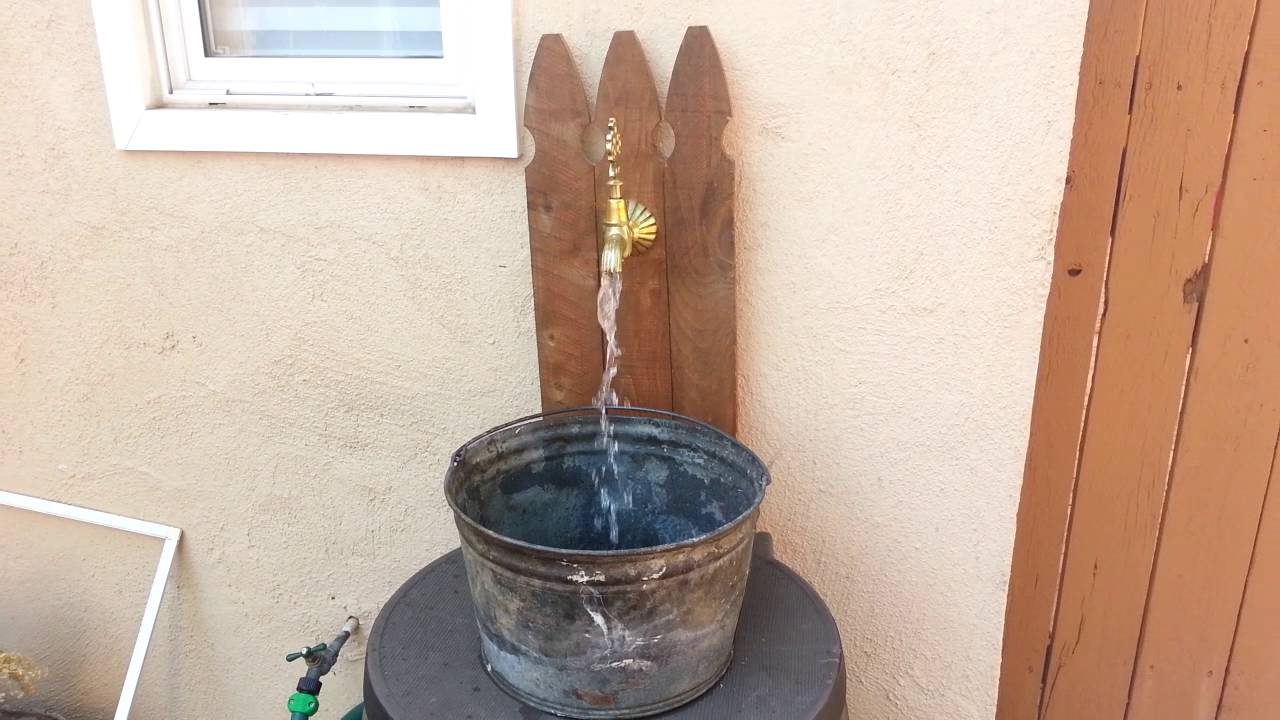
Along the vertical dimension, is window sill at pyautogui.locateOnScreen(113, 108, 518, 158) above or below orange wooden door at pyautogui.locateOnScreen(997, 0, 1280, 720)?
above

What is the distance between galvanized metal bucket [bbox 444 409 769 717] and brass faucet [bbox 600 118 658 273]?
26 centimetres

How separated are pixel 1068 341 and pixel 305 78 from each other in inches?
59.5

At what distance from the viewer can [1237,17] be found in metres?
1.41

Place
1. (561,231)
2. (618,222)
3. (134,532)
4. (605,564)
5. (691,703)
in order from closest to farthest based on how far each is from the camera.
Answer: (605,564) → (691,703) → (618,222) → (561,231) → (134,532)

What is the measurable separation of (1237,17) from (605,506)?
1.28 meters

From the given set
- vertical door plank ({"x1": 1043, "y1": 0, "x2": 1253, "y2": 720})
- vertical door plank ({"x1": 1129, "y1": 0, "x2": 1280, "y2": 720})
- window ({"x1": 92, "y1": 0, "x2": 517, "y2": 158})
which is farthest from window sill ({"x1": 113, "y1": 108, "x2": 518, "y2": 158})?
vertical door plank ({"x1": 1129, "y1": 0, "x2": 1280, "y2": 720})

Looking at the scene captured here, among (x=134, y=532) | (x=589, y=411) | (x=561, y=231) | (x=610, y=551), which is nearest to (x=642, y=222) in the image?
(x=561, y=231)

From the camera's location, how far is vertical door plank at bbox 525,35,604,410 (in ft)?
4.93

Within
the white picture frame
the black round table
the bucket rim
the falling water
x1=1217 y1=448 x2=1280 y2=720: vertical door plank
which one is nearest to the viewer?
the bucket rim

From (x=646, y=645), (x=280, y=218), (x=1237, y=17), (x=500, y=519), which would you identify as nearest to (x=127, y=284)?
(x=280, y=218)

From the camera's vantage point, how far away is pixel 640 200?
152 cm

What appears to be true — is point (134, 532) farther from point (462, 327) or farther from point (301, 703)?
point (462, 327)

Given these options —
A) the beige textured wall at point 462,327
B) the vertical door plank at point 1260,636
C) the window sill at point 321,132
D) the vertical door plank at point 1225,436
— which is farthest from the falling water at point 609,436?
the vertical door plank at point 1260,636

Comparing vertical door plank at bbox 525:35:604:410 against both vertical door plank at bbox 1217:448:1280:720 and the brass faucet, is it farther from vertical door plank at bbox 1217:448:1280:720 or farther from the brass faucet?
vertical door plank at bbox 1217:448:1280:720
